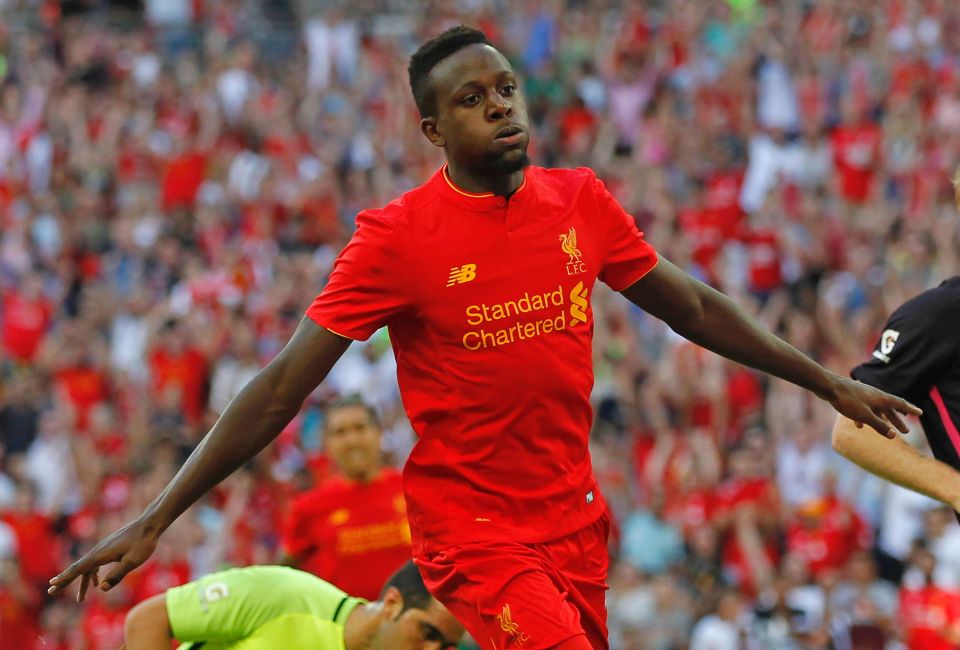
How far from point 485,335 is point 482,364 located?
0.09m

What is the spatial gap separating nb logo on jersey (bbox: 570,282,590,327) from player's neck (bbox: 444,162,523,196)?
1.14 ft

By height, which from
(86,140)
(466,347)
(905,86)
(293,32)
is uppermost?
(293,32)

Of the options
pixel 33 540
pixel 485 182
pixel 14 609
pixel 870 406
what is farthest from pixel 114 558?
pixel 33 540

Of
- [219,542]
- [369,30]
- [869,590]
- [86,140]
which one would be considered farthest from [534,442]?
[369,30]

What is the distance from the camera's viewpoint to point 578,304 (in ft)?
17.7

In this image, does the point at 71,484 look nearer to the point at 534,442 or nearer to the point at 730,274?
the point at 730,274

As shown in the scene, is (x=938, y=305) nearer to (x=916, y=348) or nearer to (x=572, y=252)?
(x=916, y=348)

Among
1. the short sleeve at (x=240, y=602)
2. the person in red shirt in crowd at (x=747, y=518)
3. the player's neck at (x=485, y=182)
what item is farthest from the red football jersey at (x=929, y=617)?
the player's neck at (x=485, y=182)

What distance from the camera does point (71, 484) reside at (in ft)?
48.3

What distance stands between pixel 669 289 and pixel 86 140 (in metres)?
13.6

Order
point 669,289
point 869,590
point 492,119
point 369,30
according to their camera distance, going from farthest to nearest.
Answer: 1. point 369,30
2. point 869,590
3. point 669,289
4. point 492,119

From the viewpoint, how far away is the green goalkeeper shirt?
250 inches

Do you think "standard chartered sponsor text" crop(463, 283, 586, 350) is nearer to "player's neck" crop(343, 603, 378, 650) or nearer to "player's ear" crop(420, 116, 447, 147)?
"player's ear" crop(420, 116, 447, 147)

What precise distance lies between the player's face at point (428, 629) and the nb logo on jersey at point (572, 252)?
1.32 metres
